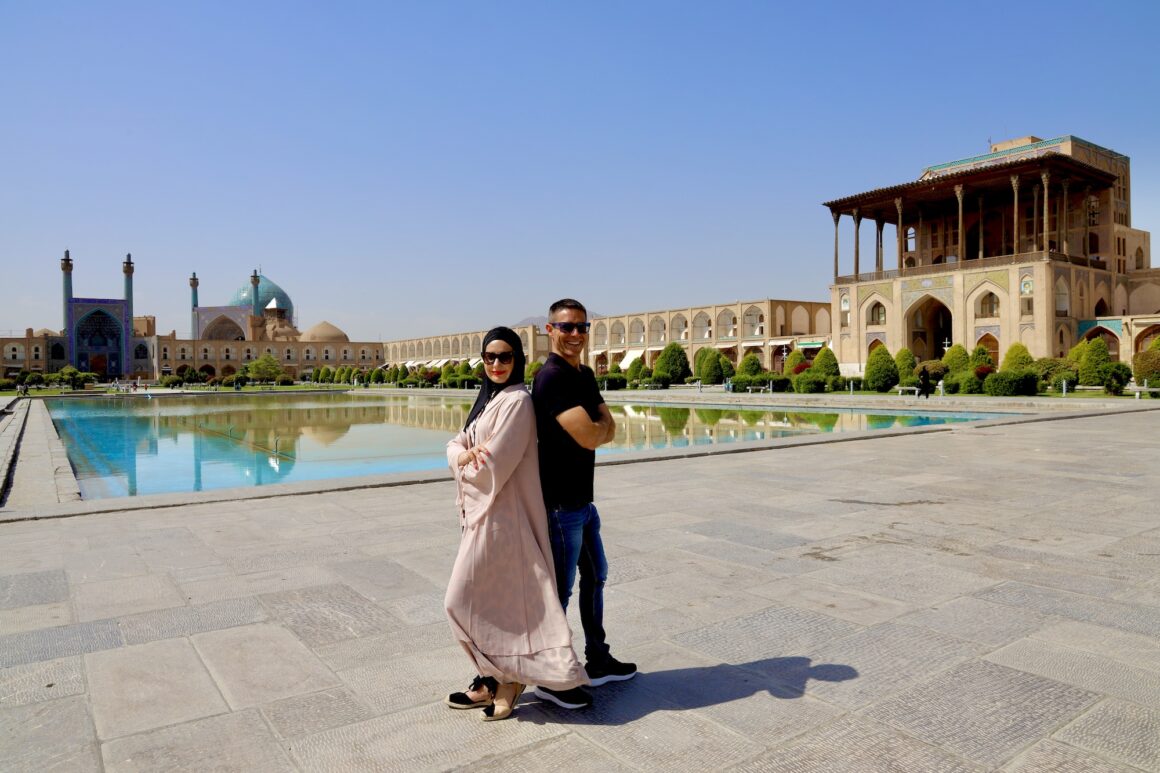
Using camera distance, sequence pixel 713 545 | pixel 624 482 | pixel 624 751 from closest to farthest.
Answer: pixel 624 751, pixel 713 545, pixel 624 482

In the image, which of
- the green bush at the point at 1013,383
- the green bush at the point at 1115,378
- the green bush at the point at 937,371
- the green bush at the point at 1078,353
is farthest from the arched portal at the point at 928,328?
the green bush at the point at 1013,383

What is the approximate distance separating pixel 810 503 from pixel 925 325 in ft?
105

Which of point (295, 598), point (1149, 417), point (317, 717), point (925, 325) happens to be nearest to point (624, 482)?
point (295, 598)

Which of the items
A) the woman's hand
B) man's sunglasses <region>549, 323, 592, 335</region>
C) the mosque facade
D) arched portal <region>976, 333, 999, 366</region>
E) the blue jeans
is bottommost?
the blue jeans

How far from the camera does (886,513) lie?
194 inches

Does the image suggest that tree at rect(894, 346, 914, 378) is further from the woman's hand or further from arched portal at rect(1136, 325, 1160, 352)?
the woman's hand

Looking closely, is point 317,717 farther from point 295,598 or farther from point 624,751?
point 295,598

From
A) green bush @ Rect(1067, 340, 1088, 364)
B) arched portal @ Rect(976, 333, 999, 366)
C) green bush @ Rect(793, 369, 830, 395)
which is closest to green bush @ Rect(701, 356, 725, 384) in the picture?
green bush @ Rect(793, 369, 830, 395)

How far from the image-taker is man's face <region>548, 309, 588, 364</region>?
2203 mm

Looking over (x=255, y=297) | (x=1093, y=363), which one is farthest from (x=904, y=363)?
(x=255, y=297)

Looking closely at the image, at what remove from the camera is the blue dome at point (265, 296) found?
7444 cm

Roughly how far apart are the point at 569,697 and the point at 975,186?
1365 inches

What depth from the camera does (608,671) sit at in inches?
92.2

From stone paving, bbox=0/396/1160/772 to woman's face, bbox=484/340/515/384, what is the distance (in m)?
0.92
